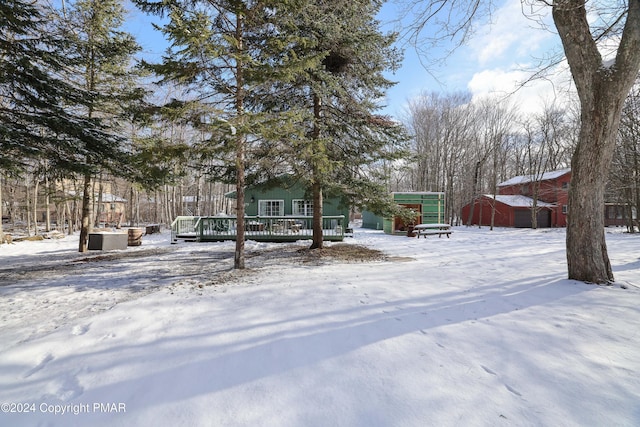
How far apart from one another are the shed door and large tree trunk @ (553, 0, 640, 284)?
26.0 metres

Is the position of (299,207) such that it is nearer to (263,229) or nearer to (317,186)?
(263,229)

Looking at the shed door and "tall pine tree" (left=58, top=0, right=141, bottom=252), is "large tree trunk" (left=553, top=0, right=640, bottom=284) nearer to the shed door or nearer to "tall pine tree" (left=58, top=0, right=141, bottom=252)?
"tall pine tree" (left=58, top=0, right=141, bottom=252)

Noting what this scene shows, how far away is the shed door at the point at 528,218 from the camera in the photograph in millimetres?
26641

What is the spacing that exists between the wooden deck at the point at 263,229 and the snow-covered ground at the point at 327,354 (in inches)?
295

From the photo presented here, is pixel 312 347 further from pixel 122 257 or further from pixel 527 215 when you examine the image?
pixel 527 215

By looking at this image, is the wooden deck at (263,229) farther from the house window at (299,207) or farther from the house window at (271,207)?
the house window at (271,207)

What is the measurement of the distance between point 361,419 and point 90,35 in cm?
1336

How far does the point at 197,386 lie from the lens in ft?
7.29

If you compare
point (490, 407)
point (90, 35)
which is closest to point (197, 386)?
point (490, 407)

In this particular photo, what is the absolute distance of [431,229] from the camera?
611 inches

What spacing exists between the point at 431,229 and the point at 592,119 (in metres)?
11.3

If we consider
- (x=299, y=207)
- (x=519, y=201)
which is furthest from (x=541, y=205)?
(x=299, y=207)

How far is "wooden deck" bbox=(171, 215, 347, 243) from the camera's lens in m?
12.6

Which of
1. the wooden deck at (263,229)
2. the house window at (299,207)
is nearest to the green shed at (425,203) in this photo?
the house window at (299,207)
